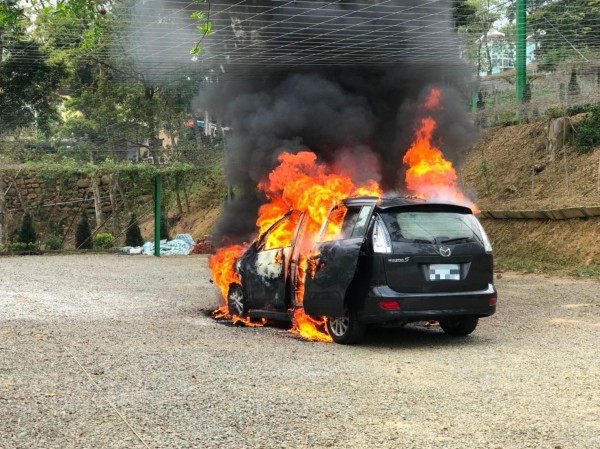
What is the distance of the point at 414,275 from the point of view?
7.59 meters

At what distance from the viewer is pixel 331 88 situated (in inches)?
443

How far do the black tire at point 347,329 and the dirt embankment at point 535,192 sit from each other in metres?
8.81

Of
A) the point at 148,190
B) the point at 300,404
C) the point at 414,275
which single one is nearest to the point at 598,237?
the point at 414,275

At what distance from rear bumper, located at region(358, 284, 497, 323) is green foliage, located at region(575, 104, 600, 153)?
45.7 feet

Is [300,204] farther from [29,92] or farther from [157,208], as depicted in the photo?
[29,92]

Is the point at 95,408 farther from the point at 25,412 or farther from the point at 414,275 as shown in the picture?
the point at 414,275

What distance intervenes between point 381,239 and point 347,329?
1.05 m

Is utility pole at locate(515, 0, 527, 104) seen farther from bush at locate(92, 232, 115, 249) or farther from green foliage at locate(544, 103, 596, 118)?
bush at locate(92, 232, 115, 249)

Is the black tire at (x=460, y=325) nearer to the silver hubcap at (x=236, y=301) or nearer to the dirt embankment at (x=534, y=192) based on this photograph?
the silver hubcap at (x=236, y=301)

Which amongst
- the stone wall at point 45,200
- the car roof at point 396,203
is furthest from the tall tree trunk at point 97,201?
the car roof at point 396,203

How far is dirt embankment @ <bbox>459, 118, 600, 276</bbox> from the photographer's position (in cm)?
1645

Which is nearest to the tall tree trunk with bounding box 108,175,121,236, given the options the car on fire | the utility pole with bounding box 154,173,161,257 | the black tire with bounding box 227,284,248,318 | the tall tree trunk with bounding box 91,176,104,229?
the tall tree trunk with bounding box 91,176,104,229

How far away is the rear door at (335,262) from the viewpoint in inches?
306

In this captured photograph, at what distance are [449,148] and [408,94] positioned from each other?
114cm
